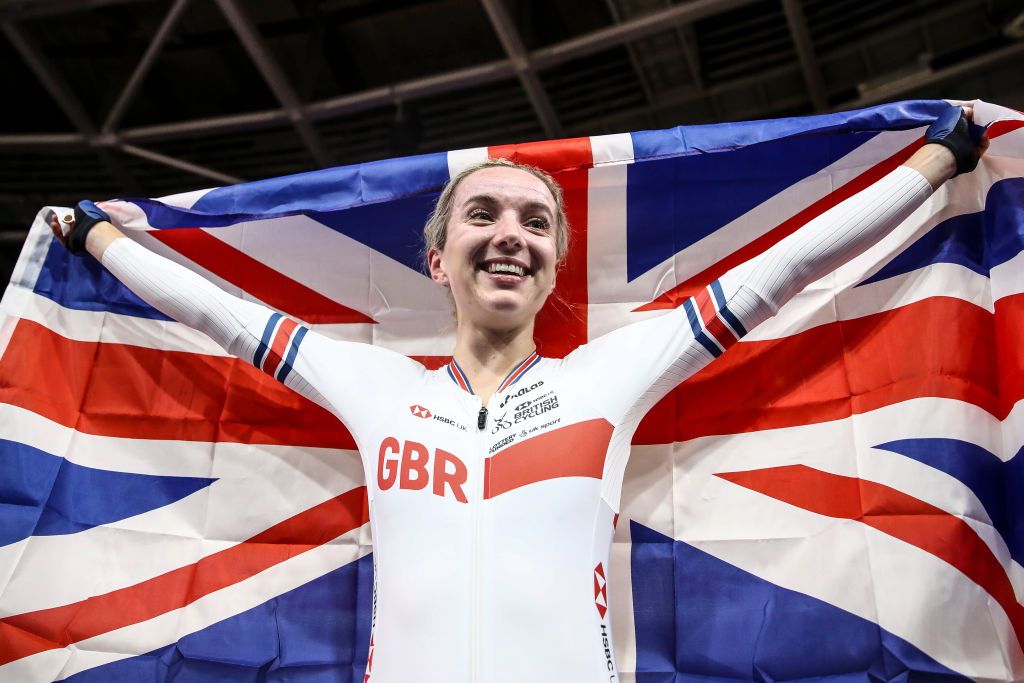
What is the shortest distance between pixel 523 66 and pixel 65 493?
386 centimetres

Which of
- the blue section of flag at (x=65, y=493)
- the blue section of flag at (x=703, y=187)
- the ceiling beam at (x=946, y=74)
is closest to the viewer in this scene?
the blue section of flag at (x=65, y=493)

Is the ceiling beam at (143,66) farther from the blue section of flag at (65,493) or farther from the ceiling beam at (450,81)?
the blue section of flag at (65,493)

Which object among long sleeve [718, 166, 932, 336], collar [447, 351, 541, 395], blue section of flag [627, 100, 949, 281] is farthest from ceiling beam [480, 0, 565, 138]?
long sleeve [718, 166, 932, 336]

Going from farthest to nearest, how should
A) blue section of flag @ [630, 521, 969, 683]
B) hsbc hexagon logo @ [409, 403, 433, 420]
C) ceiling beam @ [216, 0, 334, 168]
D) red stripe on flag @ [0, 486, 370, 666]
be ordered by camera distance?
ceiling beam @ [216, 0, 334, 168] < red stripe on flag @ [0, 486, 370, 666] < hsbc hexagon logo @ [409, 403, 433, 420] < blue section of flag @ [630, 521, 969, 683]

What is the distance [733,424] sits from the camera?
225 cm

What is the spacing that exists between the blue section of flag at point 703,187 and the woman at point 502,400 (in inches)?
10.4

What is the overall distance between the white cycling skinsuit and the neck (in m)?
0.05

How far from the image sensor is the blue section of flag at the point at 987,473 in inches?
73.8

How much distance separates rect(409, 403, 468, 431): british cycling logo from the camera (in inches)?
77.8

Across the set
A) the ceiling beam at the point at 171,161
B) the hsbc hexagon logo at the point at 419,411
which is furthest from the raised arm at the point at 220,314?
the ceiling beam at the point at 171,161

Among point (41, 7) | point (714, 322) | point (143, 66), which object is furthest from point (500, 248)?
point (41, 7)

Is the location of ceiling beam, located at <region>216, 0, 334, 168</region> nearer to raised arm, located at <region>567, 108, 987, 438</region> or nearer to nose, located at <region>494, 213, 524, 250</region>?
nose, located at <region>494, 213, 524, 250</region>

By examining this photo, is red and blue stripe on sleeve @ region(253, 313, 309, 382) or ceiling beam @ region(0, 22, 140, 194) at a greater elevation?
ceiling beam @ region(0, 22, 140, 194)

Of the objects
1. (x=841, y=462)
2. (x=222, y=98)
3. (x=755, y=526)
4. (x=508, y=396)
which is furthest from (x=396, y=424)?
(x=222, y=98)
